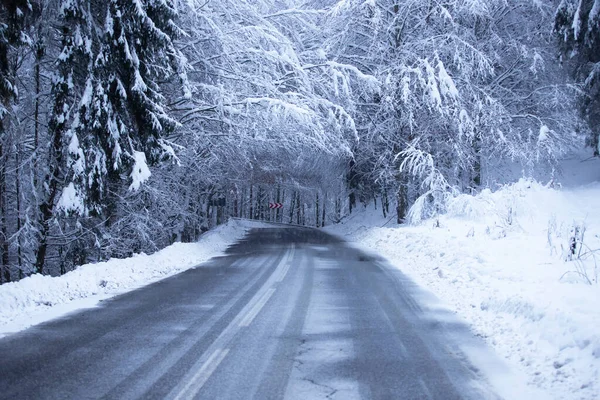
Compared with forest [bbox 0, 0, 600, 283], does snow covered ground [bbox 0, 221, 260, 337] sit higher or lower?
lower

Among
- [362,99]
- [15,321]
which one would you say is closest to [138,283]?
[15,321]

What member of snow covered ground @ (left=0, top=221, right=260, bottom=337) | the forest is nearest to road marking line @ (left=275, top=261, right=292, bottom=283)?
snow covered ground @ (left=0, top=221, right=260, bottom=337)

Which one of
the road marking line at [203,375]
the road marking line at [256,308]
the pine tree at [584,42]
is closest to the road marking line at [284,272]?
the road marking line at [256,308]

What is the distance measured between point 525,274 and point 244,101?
12566 mm

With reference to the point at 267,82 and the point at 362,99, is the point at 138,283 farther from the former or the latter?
the point at 362,99

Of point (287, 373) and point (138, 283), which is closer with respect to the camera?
point (287, 373)

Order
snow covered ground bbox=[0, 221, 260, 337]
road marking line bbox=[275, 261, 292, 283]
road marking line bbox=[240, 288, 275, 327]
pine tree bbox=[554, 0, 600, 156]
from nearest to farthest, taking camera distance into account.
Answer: road marking line bbox=[240, 288, 275, 327]
snow covered ground bbox=[0, 221, 260, 337]
road marking line bbox=[275, 261, 292, 283]
pine tree bbox=[554, 0, 600, 156]

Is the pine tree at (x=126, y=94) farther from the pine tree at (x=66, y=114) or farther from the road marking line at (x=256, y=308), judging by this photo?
the road marking line at (x=256, y=308)

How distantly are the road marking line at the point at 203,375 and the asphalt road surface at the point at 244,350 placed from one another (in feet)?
0.04

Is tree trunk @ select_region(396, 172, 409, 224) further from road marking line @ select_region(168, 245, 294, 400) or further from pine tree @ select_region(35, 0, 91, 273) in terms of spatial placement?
road marking line @ select_region(168, 245, 294, 400)

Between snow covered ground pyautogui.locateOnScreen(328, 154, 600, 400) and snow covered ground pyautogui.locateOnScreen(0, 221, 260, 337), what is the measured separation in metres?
6.72

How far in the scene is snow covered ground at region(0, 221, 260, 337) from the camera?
8031 millimetres

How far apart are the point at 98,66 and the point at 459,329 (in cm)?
1139

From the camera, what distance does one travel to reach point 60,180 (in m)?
14.8
